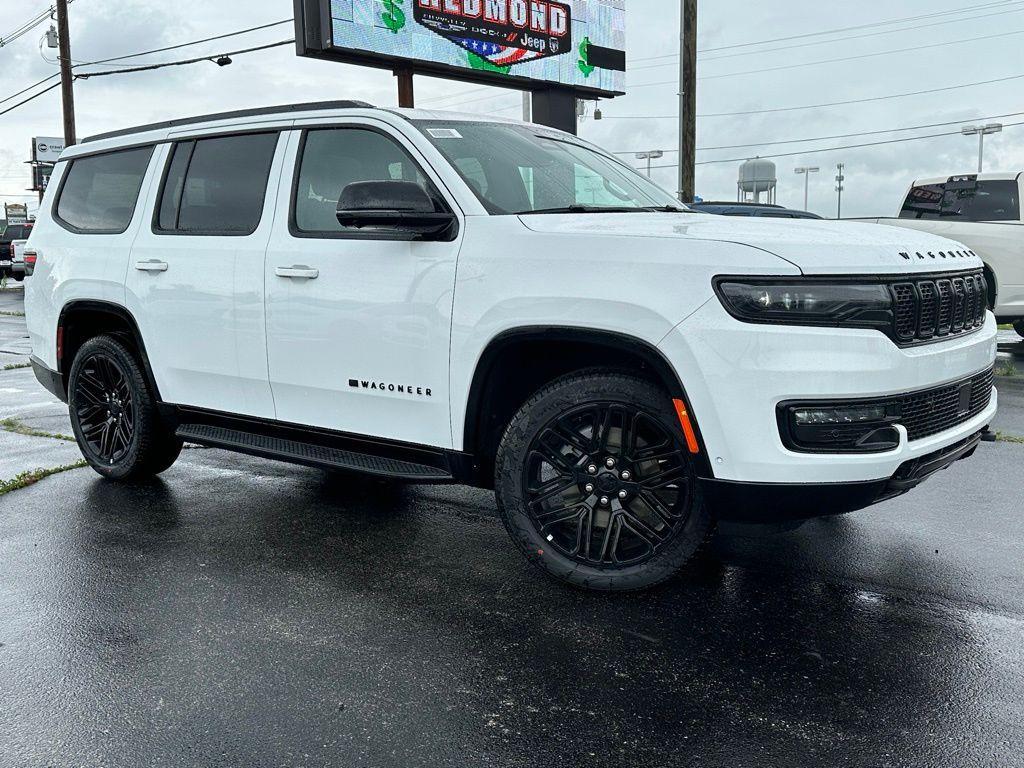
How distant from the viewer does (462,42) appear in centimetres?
2336

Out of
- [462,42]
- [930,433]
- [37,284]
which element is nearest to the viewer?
[930,433]

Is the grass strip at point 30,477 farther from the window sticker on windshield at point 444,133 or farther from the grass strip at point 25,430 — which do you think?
the window sticker on windshield at point 444,133

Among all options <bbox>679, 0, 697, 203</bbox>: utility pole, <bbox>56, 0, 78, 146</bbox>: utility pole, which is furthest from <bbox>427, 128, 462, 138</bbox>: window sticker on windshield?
<bbox>56, 0, 78, 146</bbox>: utility pole

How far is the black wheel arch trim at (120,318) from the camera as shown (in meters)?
5.68

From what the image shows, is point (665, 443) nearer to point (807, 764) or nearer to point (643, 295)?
point (643, 295)

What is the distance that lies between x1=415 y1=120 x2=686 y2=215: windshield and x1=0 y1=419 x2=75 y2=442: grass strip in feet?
14.8

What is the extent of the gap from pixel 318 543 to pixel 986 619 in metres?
2.96

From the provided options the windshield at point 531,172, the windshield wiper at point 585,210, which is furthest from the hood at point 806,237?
the windshield at point 531,172

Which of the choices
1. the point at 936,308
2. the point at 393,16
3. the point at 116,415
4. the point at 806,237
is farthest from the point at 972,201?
the point at 393,16

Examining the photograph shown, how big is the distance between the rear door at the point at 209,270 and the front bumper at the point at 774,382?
2353 mm

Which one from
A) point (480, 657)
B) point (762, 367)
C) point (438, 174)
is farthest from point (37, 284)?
point (762, 367)

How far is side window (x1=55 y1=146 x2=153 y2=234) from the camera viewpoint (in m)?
5.88

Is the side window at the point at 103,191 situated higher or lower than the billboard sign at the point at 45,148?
lower

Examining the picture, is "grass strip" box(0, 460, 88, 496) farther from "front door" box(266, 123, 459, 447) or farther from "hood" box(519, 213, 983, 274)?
"hood" box(519, 213, 983, 274)
